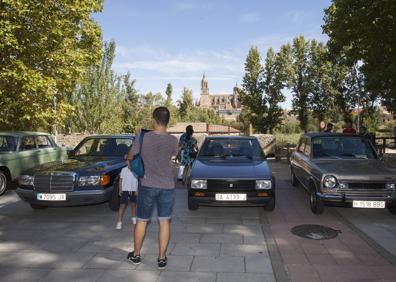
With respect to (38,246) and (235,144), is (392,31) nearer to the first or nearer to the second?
(235,144)

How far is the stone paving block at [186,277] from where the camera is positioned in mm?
4211

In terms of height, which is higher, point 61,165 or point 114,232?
point 61,165

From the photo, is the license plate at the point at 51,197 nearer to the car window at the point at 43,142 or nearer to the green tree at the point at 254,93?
the car window at the point at 43,142

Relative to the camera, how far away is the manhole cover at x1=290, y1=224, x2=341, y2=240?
5.94 meters

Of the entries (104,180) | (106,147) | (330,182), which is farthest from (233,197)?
(106,147)

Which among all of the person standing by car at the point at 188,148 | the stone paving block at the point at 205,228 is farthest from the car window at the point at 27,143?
the stone paving block at the point at 205,228

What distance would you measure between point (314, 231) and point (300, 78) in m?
41.9

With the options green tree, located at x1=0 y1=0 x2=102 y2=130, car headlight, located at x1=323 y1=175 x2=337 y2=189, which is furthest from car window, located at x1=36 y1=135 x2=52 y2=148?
car headlight, located at x1=323 y1=175 x2=337 y2=189

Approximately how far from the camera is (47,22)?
12906mm

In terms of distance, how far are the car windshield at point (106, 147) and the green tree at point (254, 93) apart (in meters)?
36.1

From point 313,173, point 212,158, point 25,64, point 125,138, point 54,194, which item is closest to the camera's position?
point 54,194

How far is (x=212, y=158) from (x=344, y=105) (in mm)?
37416

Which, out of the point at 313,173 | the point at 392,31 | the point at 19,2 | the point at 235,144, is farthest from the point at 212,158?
the point at 392,31

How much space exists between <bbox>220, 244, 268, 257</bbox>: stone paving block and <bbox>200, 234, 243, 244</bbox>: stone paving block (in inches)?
8.0
